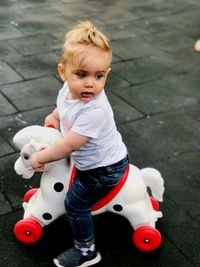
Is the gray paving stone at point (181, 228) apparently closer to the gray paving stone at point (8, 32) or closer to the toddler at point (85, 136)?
the toddler at point (85, 136)

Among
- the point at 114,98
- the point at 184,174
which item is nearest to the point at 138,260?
the point at 184,174

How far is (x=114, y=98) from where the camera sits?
15.7 ft

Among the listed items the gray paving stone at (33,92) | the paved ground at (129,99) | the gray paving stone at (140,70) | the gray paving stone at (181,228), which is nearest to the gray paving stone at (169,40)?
the paved ground at (129,99)

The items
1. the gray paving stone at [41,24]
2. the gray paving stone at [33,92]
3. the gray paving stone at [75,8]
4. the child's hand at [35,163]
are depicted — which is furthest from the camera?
the gray paving stone at [75,8]

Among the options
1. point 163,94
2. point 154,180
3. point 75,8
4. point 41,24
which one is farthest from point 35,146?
point 75,8

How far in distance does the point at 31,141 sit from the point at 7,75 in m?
2.80

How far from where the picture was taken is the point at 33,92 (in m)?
4.80

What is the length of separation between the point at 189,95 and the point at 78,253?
2.87m

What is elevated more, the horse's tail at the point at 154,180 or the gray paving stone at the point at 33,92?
the horse's tail at the point at 154,180

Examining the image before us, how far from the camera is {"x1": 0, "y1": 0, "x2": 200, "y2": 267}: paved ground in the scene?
285 centimetres

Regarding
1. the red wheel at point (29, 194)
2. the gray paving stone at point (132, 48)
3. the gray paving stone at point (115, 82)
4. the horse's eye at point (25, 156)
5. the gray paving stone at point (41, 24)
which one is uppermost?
the horse's eye at point (25, 156)

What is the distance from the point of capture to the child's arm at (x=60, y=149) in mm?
2266

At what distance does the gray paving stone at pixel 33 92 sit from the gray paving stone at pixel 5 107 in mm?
66

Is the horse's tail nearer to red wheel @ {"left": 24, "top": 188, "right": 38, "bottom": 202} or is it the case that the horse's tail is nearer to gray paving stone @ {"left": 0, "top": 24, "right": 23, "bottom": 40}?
red wheel @ {"left": 24, "top": 188, "right": 38, "bottom": 202}
